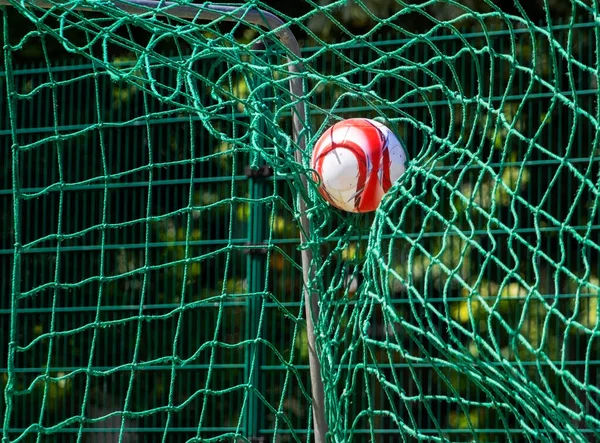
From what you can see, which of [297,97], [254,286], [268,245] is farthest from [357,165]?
[254,286]

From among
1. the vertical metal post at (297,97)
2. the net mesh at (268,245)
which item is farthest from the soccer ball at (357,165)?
the net mesh at (268,245)

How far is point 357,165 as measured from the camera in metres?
2.85

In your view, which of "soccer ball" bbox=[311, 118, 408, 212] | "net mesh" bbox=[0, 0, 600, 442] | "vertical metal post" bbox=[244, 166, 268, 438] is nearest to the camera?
"soccer ball" bbox=[311, 118, 408, 212]

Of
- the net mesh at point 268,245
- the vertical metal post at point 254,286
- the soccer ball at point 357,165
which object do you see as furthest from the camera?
the vertical metal post at point 254,286

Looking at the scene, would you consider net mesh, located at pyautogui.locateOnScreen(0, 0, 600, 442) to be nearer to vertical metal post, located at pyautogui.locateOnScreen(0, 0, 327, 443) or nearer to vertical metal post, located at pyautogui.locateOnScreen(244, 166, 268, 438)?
vertical metal post, located at pyautogui.locateOnScreen(244, 166, 268, 438)

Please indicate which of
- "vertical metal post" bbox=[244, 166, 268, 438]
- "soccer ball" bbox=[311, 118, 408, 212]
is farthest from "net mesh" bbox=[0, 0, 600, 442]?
"soccer ball" bbox=[311, 118, 408, 212]

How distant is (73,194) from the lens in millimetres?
4660

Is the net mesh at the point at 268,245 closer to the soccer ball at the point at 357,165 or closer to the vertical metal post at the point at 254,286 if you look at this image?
the vertical metal post at the point at 254,286

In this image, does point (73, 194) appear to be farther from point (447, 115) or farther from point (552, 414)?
point (552, 414)

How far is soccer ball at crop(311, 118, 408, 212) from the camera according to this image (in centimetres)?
284

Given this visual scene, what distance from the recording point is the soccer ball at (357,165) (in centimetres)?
284

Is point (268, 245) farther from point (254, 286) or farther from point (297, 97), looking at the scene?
point (297, 97)

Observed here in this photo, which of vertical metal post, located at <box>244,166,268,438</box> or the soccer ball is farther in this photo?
vertical metal post, located at <box>244,166,268,438</box>

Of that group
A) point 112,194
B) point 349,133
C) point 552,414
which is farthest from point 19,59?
point 552,414
